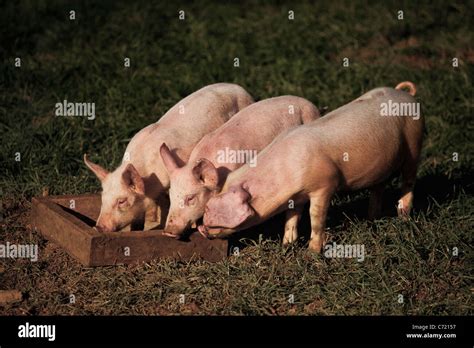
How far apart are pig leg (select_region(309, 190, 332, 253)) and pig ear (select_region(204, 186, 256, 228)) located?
54cm

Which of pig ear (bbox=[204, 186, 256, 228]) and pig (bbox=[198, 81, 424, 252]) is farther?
pig (bbox=[198, 81, 424, 252])

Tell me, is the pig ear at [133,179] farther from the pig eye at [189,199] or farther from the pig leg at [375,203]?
the pig leg at [375,203]

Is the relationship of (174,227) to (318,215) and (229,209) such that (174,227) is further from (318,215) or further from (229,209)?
(318,215)

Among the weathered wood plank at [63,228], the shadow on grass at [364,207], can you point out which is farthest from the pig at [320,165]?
the weathered wood plank at [63,228]

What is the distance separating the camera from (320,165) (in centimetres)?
641

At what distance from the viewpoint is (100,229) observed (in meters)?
6.56

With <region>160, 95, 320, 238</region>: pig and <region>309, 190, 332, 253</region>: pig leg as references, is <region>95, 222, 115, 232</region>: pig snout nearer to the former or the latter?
<region>160, 95, 320, 238</region>: pig

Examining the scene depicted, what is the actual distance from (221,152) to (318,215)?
86cm

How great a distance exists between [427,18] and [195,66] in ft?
12.4

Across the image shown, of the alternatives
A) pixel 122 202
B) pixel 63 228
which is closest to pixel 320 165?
pixel 122 202

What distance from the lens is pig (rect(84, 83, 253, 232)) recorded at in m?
6.68

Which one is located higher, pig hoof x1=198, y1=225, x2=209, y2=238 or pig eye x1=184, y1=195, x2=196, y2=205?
pig eye x1=184, y1=195, x2=196, y2=205

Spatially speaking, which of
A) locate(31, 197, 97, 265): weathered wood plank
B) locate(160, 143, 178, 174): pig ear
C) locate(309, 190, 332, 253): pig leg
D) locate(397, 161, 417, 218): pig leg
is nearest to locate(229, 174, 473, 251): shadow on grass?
locate(397, 161, 417, 218): pig leg
